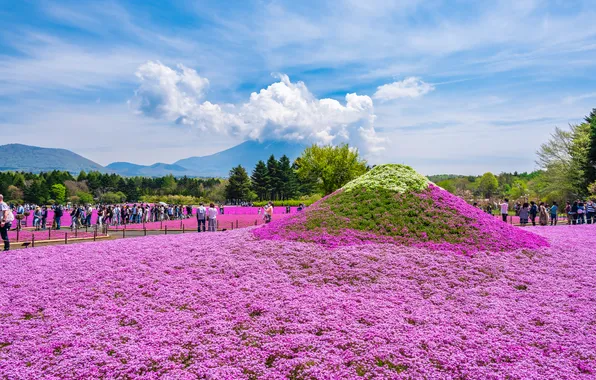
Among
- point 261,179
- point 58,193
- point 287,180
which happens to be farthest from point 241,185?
point 58,193

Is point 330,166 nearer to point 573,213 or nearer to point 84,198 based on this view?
point 573,213

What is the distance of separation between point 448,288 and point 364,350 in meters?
4.83

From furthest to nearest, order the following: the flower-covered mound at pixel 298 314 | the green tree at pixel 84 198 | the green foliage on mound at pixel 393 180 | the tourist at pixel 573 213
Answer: the green tree at pixel 84 198 → the tourist at pixel 573 213 → the green foliage on mound at pixel 393 180 → the flower-covered mound at pixel 298 314

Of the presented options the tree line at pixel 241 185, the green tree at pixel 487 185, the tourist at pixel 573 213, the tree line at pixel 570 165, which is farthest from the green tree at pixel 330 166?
the green tree at pixel 487 185

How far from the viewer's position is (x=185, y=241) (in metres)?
17.7

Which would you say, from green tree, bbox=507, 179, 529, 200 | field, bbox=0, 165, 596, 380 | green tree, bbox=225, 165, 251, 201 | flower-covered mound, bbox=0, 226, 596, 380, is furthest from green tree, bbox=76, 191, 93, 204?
green tree, bbox=507, 179, 529, 200

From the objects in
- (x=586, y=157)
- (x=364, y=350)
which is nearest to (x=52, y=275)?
(x=364, y=350)

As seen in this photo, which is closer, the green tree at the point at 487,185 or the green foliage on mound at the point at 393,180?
the green foliage on mound at the point at 393,180

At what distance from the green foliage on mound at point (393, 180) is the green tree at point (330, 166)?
48.6 meters

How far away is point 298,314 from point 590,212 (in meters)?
33.0

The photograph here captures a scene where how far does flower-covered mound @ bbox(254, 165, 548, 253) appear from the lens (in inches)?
608

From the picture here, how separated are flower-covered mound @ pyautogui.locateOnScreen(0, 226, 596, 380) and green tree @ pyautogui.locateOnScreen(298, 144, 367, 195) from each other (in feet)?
183

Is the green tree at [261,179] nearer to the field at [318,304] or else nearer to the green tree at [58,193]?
the green tree at [58,193]

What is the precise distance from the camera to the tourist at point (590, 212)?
103 ft
